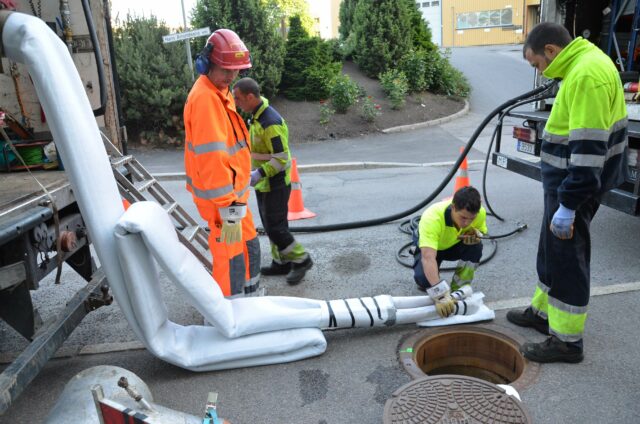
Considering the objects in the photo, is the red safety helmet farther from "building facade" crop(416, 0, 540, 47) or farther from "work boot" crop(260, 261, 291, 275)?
"building facade" crop(416, 0, 540, 47)

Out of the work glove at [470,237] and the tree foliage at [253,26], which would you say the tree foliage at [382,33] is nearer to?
the tree foliage at [253,26]

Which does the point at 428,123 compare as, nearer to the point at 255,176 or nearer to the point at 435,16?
the point at 255,176

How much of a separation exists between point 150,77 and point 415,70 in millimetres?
7222

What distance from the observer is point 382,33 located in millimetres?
14664

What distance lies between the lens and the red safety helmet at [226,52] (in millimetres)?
3101

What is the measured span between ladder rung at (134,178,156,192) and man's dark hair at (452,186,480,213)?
7.25 feet

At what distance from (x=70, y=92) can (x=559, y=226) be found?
2.57 metres

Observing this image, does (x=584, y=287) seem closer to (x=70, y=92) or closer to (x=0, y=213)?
(x=70, y=92)

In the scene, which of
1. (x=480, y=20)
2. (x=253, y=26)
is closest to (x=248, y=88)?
(x=253, y=26)

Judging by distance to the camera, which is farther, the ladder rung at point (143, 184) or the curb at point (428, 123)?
the curb at point (428, 123)

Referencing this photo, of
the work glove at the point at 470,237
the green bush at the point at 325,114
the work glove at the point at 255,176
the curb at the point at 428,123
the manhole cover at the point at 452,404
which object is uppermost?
the work glove at the point at 255,176

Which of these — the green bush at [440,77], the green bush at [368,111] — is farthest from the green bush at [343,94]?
the green bush at [440,77]

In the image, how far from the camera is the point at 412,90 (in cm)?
1454

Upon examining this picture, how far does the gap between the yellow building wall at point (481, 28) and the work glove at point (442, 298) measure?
3151 cm
